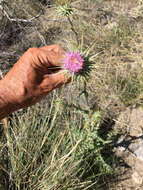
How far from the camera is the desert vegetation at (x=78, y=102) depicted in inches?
80.0

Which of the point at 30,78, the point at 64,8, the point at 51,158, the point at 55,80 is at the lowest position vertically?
the point at 51,158

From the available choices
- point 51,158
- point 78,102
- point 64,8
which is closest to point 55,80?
point 64,8

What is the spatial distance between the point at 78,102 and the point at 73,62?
139 centimetres

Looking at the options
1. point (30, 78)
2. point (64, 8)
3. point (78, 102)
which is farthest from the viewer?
point (78, 102)

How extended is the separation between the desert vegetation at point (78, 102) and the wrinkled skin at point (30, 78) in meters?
0.17

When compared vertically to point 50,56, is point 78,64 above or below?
below

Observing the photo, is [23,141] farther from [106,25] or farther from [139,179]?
[106,25]

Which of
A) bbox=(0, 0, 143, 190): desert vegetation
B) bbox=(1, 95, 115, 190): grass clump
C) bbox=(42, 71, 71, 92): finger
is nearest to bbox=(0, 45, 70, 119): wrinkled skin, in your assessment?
bbox=(42, 71, 71, 92): finger

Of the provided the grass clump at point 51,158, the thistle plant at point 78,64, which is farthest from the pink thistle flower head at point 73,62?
the grass clump at point 51,158

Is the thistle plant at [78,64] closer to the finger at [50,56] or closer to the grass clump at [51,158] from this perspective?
the finger at [50,56]

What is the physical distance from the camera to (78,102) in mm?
3051

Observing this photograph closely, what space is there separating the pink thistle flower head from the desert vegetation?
0.26 feet

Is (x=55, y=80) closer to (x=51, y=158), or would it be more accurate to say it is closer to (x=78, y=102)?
(x=51, y=158)

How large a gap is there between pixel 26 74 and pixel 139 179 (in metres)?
1.79
